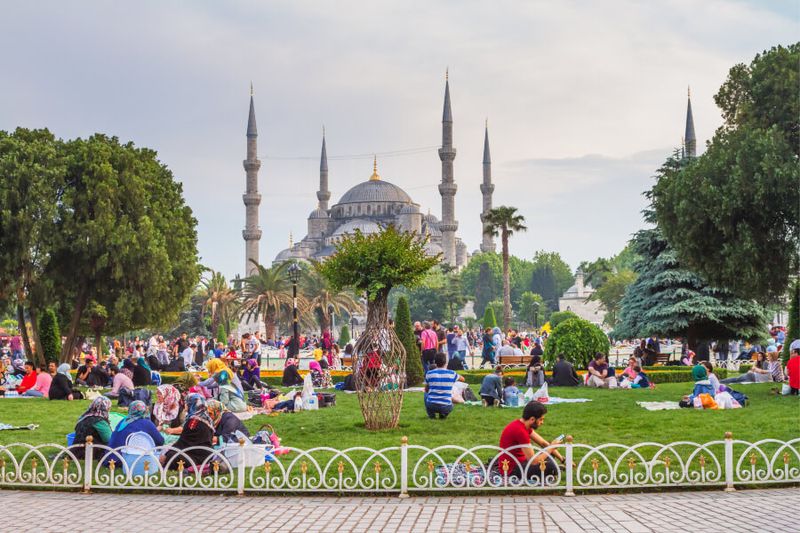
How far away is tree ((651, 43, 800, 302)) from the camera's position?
48.5ft

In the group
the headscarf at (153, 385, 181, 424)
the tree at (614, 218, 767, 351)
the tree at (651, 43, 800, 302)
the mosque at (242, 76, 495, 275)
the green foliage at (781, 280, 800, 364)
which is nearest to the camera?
the headscarf at (153, 385, 181, 424)

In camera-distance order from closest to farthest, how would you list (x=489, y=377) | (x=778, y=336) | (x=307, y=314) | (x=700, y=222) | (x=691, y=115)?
1. (x=489, y=377)
2. (x=700, y=222)
3. (x=778, y=336)
4. (x=307, y=314)
5. (x=691, y=115)

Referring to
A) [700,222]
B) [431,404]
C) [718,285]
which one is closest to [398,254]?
[431,404]

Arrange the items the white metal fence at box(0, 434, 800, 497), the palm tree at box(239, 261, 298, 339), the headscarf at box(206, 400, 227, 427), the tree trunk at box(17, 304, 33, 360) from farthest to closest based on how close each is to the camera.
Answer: the palm tree at box(239, 261, 298, 339)
the tree trunk at box(17, 304, 33, 360)
the headscarf at box(206, 400, 227, 427)
the white metal fence at box(0, 434, 800, 497)

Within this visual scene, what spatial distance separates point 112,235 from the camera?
21.8 metres

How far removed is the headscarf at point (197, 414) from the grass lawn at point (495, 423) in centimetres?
174

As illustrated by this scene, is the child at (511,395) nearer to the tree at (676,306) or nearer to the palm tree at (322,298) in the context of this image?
the tree at (676,306)

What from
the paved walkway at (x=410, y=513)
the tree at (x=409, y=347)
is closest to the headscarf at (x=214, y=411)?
the paved walkway at (x=410, y=513)

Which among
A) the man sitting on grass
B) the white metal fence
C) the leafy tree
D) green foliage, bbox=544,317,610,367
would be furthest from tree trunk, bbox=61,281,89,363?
the leafy tree

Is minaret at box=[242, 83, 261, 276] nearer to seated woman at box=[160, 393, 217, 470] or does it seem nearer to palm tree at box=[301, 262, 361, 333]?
palm tree at box=[301, 262, 361, 333]

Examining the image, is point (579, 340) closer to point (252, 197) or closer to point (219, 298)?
point (219, 298)

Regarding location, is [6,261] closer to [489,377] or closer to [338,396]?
[338,396]

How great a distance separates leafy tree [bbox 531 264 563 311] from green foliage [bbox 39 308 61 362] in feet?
266

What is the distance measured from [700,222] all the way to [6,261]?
15271 millimetres
